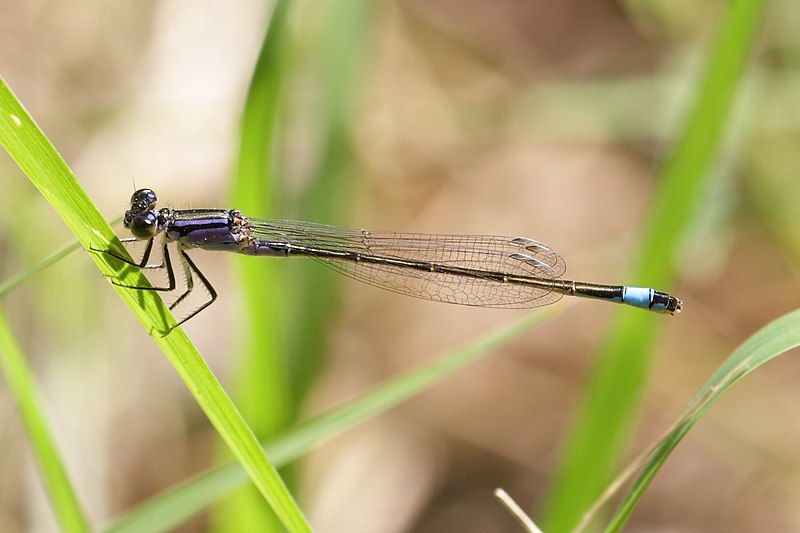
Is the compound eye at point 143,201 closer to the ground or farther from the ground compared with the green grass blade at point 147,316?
farther from the ground

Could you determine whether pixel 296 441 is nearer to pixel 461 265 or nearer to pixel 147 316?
pixel 147 316

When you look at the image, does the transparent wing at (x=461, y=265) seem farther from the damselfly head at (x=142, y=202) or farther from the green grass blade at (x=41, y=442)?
the green grass blade at (x=41, y=442)

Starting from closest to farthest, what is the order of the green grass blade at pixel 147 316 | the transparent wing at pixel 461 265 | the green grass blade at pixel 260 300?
the green grass blade at pixel 147 316
the green grass blade at pixel 260 300
the transparent wing at pixel 461 265

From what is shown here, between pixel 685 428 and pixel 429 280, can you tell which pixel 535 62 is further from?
pixel 685 428

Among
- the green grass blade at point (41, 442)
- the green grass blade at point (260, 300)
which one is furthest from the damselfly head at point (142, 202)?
the green grass blade at point (41, 442)

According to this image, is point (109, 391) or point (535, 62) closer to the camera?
point (109, 391)

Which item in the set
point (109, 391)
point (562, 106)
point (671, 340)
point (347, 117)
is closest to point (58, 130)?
point (109, 391)
